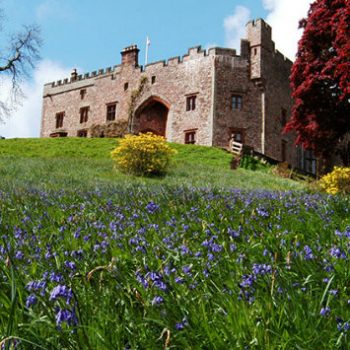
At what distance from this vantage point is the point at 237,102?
32.0m

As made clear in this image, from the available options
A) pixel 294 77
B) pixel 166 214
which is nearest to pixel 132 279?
pixel 166 214

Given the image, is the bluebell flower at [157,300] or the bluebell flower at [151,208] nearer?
the bluebell flower at [157,300]

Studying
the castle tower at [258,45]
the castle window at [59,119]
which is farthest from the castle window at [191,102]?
the castle window at [59,119]

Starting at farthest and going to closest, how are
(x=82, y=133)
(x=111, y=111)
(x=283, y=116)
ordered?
(x=82, y=133), (x=111, y=111), (x=283, y=116)

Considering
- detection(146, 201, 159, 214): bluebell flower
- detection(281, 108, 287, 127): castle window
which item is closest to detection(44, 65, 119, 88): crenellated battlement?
detection(281, 108, 287, 127): castle window

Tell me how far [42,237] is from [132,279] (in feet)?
4.55

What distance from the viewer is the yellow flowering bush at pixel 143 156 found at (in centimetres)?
1802

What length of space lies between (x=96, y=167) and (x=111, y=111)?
19.7 metres

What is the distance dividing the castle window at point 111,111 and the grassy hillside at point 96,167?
8.41 m

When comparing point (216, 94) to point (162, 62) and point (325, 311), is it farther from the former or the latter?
point (325, 311)

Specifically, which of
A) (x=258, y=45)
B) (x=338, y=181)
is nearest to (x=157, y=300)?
(x=338, y=181)

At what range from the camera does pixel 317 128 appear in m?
18.8

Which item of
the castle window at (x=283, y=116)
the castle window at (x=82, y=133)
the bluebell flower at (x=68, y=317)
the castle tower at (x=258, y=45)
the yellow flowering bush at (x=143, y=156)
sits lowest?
the bluebell flower at (x=68, y=317)

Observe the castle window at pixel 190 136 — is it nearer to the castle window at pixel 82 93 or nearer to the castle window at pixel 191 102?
the castle window at pixel 191 102
